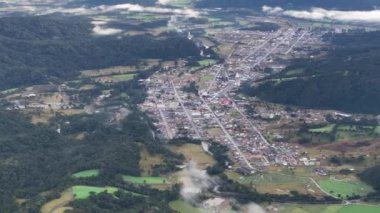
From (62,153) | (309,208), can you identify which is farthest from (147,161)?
(309,208)

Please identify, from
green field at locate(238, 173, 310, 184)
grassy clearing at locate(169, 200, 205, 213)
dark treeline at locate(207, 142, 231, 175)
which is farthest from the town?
grassy clearing at locate(169, 200, 205, 213)

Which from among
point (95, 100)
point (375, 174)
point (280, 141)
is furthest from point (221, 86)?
point (375, 174)

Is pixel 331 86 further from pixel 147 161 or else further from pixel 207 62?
pixel 147 161

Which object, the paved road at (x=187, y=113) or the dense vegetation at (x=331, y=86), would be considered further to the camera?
the dense vegetation at (x=331, y=86)

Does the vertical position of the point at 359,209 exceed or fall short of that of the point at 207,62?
it falls short

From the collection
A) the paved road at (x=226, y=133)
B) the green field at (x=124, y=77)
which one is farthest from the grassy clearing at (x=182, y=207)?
the green field at (x=124, y=77)

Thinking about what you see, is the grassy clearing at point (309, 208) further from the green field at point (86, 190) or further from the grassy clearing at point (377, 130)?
the grassy clearing at point (377, 130)

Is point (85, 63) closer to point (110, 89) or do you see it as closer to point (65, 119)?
point (110, 89)
